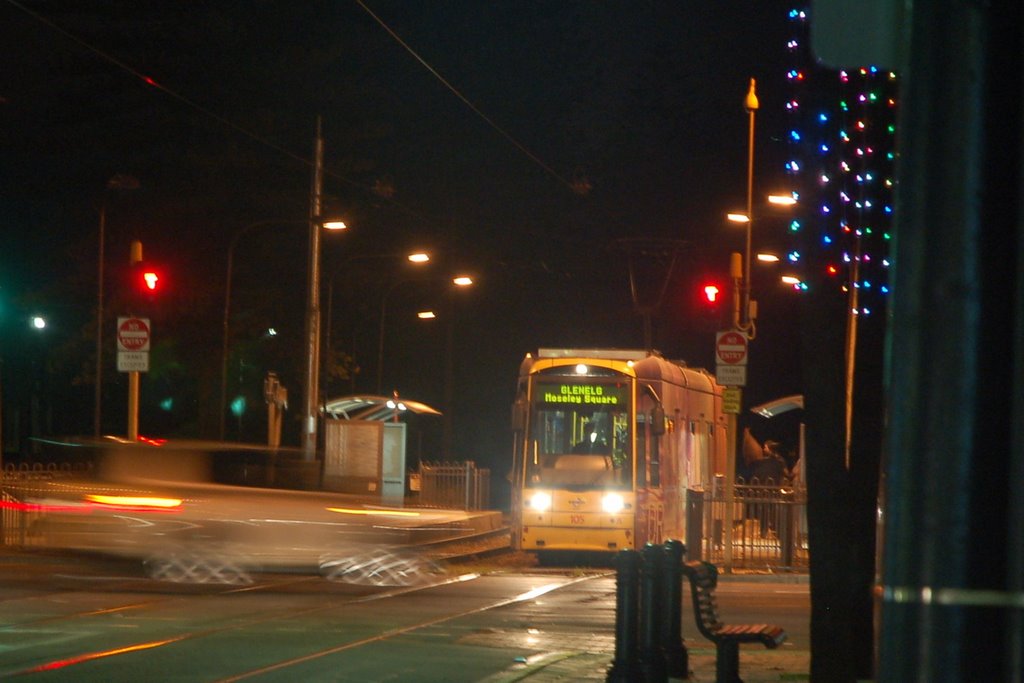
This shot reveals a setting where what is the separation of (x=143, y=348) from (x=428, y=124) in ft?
106

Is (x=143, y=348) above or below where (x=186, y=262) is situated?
below

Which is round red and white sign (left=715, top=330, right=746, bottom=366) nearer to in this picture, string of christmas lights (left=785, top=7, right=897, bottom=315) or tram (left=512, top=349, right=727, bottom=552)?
tram (left=512, top=349, right=727, bottom=552)

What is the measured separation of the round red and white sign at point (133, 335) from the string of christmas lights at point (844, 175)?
15082 mm

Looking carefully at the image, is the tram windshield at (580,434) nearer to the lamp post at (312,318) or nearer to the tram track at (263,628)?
the tram track at (263,628)

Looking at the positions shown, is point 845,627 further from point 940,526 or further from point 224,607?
point 224,607

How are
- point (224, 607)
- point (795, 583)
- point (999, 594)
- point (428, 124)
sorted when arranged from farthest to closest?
point (428, 124) → point (795, 583) → point (224, 607) → point (999, 594)

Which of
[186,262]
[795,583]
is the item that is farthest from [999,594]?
[186,262]

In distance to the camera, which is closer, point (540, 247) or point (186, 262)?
point (186, 262)

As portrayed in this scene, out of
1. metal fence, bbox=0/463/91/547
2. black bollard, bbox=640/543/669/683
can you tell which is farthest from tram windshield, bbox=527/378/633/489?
black bollard, bbox=640/543/669/683

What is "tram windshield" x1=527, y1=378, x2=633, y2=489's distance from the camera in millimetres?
23219

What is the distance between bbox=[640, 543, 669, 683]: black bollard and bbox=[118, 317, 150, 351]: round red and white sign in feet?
43.6

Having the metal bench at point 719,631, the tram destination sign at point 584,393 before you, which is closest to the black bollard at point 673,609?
the metal bench at point 719,631

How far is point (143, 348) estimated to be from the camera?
73.2 ft

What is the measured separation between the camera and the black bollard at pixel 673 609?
1095 centimetres
